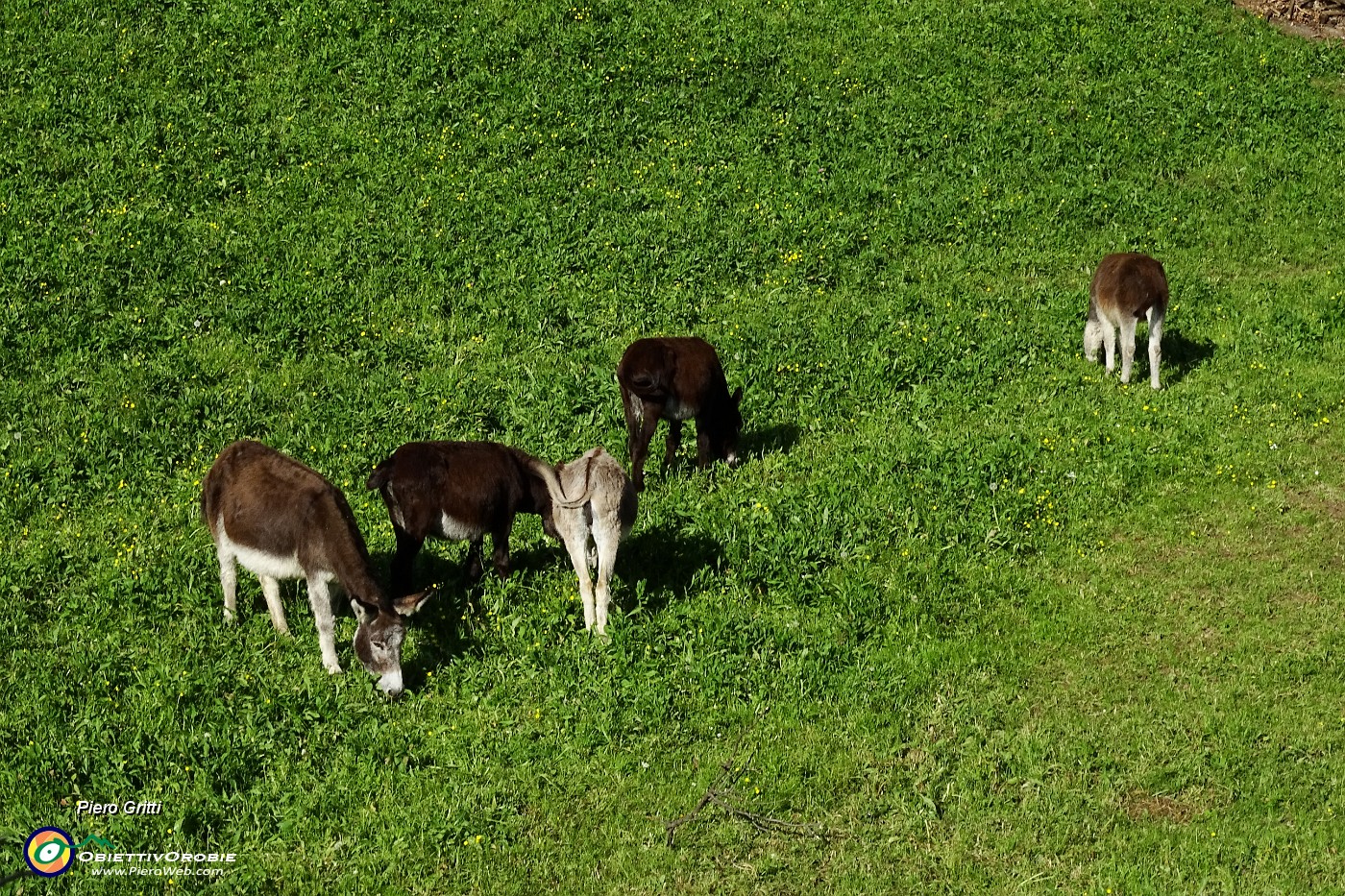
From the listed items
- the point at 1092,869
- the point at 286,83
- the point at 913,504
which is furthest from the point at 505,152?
the point at 1092,869

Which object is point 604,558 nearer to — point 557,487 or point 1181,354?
point 557,487

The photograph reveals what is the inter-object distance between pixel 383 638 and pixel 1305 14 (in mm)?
24819

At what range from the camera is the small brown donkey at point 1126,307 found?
1464cm

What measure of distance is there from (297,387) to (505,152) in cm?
673

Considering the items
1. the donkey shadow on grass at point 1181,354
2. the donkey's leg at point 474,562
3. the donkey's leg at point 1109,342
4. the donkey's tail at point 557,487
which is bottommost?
the donkey shadow on grass at point 1181,354

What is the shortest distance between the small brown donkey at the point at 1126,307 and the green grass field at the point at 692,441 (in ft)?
1.29

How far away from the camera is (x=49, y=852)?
736 cm

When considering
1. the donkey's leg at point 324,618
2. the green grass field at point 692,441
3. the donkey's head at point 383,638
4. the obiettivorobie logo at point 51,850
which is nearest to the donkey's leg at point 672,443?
the green grass field at point 692,441

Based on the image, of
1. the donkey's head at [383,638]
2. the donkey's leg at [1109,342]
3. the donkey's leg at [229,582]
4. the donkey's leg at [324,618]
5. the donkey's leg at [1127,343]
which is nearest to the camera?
the donkey's head at [383,638]

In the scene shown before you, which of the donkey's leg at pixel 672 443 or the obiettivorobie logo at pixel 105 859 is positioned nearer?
the obiettivorobie logo at pixel 105 859

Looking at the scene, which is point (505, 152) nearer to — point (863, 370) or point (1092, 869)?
point (863, 370)

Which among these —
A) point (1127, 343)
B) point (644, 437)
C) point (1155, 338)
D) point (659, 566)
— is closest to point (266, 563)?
point (659, 566)

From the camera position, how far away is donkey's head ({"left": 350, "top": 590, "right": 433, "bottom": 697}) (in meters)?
8.70

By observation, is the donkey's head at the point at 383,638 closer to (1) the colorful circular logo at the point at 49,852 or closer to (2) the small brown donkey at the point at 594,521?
(2) the small brown donkey at the point at 594,521
